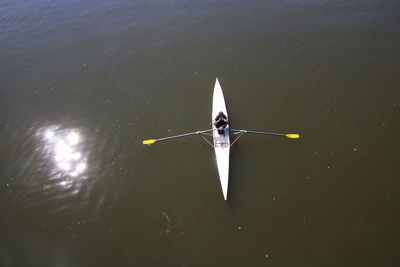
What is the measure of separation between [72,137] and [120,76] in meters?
5.71

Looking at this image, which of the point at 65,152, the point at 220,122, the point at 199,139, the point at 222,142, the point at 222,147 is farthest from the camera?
the point at 199,139

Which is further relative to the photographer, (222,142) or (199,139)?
(199,139)

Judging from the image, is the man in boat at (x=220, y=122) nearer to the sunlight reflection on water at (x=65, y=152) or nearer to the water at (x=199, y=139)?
the water at (x=199, y=139)

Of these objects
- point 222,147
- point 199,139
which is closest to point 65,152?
point 199,139

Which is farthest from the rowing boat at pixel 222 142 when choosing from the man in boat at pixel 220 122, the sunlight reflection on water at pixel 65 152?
the sunlight reflection on water at pixel 65 152

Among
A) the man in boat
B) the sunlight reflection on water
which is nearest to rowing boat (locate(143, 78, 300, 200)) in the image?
the man in boat

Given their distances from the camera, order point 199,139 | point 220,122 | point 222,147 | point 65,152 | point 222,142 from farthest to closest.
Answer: point 199,139 < point 65,152 < point 220,122 < point 222,142 < point 222,147

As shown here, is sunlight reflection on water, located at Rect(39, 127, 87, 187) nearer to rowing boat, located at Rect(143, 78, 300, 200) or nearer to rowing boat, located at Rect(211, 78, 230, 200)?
rowing boat, located at Rect(143, 78, 300, 200)

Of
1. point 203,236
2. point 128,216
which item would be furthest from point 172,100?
point 203,236

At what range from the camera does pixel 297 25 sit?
21156 mm

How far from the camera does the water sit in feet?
37.8

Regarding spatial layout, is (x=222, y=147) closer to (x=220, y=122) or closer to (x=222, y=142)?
(x=222, y=142)

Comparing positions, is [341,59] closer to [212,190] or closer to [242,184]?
[242,184]

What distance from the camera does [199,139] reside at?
590 inches
